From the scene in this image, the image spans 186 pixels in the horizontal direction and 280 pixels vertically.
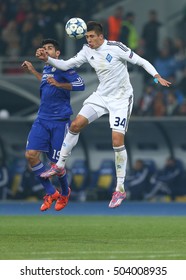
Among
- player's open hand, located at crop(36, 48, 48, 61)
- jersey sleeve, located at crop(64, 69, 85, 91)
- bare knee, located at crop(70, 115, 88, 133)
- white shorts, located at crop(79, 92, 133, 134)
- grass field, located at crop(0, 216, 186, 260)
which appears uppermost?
player's open hand, located at crop(36, 48, 48, 61)

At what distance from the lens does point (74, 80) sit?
17.4 metres

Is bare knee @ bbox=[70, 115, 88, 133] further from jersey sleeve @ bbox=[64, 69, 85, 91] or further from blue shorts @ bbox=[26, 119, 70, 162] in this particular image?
blue shorts @ bbox=[26, 119, 70, 162]

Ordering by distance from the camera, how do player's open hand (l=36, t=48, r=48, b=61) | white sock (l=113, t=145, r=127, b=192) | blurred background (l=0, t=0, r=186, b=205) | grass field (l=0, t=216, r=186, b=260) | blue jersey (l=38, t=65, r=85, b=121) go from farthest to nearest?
blurred background (l=0, t=0, r=186, b=205), blue jersey (l=38, t=65, r=85, b=121), white sock (l=113, t=145, r=127, b=192), player's open hand (l=36, t=48, r=48, b=61), grass field (l=0, t=216, r=186, b=260)

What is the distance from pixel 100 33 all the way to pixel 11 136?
11.7 m

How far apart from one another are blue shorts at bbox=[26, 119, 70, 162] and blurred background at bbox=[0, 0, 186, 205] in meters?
9.09

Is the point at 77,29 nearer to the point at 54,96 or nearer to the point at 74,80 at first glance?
Result: the point at 74,80

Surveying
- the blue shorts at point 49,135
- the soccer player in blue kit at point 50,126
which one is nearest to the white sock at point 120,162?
the soccer player in blue kit at point 50,126

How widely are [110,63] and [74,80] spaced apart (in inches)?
28.1

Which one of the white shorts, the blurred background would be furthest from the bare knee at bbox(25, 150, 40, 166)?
the blurred background

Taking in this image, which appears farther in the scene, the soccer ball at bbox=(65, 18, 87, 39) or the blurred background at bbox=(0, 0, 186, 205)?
the blurred background at bbox=(0, 0, 186, 205)

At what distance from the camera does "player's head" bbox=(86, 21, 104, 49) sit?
16859mm

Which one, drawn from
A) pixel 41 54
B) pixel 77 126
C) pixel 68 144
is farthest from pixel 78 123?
pixel 41 54
